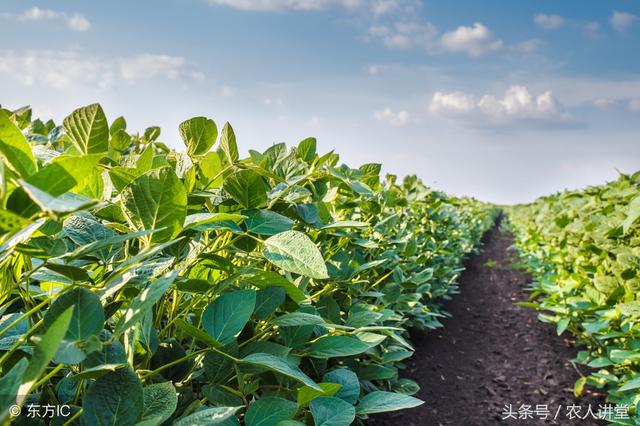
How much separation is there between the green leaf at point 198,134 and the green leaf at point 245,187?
0.13 m

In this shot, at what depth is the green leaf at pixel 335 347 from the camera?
1.29 meters

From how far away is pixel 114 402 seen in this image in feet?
2.70

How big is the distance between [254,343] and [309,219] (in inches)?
14.7

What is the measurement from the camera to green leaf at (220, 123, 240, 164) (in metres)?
1.28

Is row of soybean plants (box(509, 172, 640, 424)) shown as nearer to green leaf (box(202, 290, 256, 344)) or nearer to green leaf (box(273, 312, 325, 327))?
green leaf (box(273, 312, 325, 327))

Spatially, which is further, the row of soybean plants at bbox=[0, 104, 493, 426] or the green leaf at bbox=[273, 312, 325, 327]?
the green leaf at bbox=[273, 312, 325, 327]

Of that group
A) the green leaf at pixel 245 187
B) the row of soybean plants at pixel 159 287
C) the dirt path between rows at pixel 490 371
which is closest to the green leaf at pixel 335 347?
the row of soybean plants at pixel 159 287

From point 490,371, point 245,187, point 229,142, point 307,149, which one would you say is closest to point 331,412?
point 245,187

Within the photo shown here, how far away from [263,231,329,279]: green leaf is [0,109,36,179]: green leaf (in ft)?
1.59

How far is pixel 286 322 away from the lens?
3.82 ft

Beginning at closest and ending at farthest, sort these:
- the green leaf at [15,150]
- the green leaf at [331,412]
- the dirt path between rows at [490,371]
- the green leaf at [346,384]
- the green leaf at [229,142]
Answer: the green leaf at [15,150] → the green leaf at [331,412] → the green leaf at [229,142] → the green leaf at [346,384] → the dirt path between rows at [490,371]

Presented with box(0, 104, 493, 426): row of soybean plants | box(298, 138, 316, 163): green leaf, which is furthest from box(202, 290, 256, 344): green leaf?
box(298, 138, 316, 163): green leaf

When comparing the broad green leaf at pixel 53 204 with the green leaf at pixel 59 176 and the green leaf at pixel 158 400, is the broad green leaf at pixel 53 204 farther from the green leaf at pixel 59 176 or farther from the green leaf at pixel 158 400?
the green leaf at pixel 158 400

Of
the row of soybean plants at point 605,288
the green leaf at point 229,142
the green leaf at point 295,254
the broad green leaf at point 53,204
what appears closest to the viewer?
the broad green leaf at point 53,204
